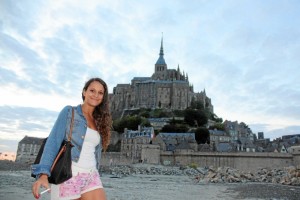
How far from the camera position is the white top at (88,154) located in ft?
9.55

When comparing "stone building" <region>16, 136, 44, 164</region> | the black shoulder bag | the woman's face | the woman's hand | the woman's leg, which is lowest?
the woman's leg

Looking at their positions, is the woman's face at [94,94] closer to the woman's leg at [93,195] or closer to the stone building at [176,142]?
the woman's leg at [93,195]

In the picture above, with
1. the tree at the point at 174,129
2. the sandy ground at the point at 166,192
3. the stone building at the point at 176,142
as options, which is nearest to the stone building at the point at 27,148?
the tree at the point at 174,129

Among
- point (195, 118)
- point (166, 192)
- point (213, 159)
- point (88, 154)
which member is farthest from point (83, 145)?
point (195, 118)

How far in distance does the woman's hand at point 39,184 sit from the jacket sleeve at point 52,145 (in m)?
0.04

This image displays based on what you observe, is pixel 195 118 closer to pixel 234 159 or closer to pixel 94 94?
pixel 234 159

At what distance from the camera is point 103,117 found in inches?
129

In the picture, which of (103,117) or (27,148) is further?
(27,148)

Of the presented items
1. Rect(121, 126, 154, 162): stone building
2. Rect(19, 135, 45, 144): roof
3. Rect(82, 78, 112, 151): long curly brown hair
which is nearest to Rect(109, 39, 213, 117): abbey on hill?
Rect(19, 135, 45, 144): roof

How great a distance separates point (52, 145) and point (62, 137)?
0.40 feet

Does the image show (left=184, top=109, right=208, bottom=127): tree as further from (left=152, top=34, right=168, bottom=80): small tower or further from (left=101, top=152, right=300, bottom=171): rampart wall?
(left=152, top=34, right=168, bottom=80): small tower

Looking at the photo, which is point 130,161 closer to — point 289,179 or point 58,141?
point 289,179

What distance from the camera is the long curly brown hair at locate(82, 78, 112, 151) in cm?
324

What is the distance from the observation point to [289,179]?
88.2 feet
